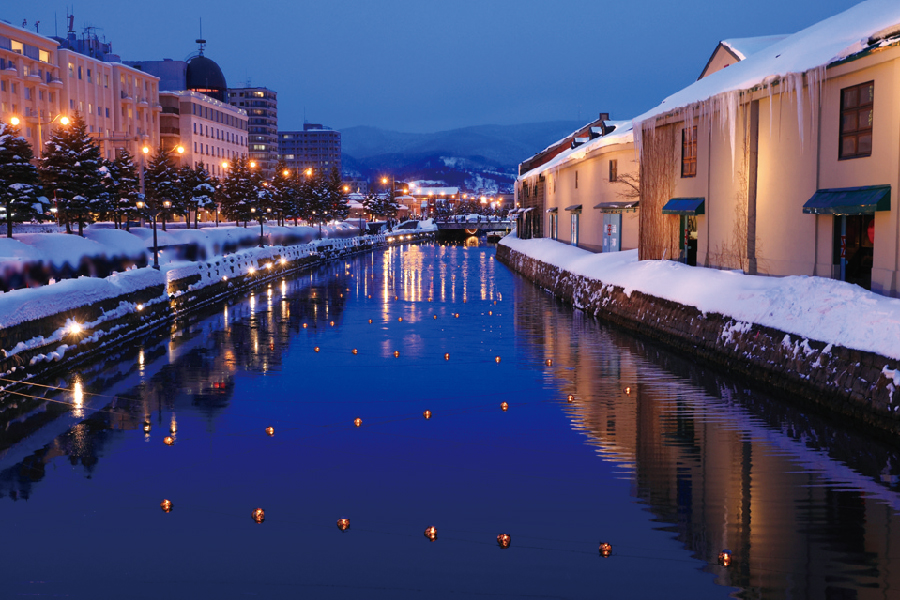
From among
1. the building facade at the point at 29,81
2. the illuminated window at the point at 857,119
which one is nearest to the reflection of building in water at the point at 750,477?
the illuminated window at the point at 857,119

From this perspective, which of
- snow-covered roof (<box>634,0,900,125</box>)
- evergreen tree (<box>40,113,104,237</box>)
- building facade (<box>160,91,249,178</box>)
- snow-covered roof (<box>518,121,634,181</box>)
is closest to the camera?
snow-covered roof (<box>634,0,900,125</box>)

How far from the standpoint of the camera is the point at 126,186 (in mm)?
59906

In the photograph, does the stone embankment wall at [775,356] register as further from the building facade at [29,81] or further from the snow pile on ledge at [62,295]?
the building facade at [29,81]

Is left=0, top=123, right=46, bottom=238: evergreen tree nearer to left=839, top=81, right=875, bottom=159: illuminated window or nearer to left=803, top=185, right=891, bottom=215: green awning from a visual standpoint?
left=803, top=185, right=891, bottom=215: green awning

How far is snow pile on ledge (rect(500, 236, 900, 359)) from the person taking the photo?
13086mm

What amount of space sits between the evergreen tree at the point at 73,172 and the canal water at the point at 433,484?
108 feet

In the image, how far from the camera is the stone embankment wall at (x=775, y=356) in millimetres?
12500

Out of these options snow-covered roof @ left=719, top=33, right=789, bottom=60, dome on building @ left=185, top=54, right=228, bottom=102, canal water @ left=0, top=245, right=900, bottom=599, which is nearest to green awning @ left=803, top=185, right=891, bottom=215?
canal water @ left=0, top=245, right=900, bottom=599

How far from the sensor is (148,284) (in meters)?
24.7

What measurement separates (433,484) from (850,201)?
39.5ft

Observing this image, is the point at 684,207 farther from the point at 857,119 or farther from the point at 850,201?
the point at 850,201

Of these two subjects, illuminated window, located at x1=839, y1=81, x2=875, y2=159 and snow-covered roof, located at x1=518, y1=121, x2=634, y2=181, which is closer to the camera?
illuminated window, located at x1=839, y1=81, x2=875, y2=159

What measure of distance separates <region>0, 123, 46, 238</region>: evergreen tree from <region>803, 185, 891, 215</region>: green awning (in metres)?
34.3

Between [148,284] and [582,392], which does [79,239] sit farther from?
[582,392]
